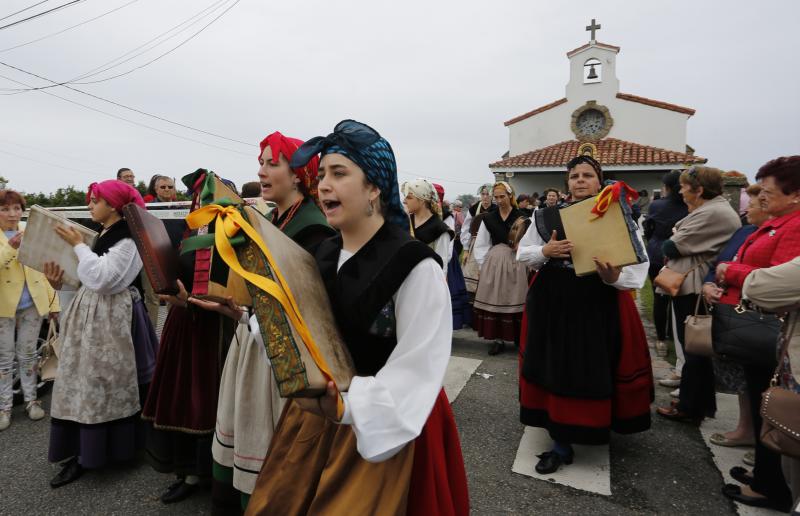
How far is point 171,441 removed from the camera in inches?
99.6

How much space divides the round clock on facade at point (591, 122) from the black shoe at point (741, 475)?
15744mm

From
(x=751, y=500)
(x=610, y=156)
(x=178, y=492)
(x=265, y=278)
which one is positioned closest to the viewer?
(x=265, y=278)

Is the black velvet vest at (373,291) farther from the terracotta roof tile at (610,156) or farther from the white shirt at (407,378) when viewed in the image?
the terracotta roof tile at (610,156)

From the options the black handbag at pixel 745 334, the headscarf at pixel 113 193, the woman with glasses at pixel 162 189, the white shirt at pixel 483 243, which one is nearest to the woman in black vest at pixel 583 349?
the black handbag at pixel 745 334

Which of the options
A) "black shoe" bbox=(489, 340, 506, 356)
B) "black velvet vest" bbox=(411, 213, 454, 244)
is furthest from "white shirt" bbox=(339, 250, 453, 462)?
"black shoe" bbox=(489, 340, 506, 356)

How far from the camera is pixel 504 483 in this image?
267 centimetres

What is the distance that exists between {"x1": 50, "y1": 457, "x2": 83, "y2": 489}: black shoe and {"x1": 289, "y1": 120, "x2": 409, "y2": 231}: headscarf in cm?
274

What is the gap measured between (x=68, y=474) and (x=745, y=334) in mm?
4037

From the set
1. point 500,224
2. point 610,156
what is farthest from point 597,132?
point 500,224

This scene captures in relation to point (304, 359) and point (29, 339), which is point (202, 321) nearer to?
point (304, 359)

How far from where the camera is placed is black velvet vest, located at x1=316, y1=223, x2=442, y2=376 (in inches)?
50.6

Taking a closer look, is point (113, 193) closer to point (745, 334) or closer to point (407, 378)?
point (407, 378)

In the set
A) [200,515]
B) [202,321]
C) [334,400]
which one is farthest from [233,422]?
[334,400]

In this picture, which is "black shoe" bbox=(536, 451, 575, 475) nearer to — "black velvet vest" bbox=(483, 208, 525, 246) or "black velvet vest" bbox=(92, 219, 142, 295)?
"black velvet vest" bbox=(92, 219, 142, 295)
